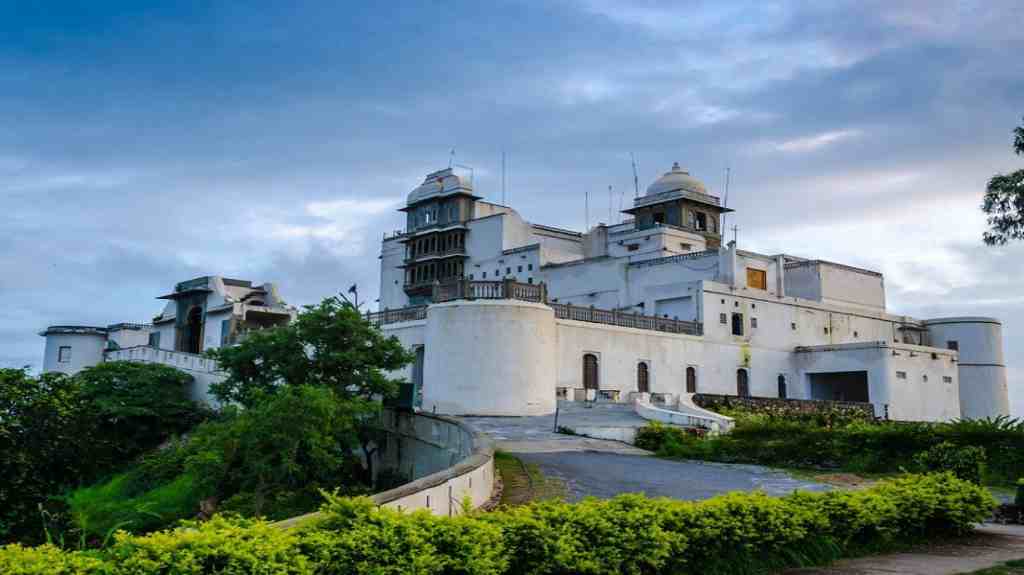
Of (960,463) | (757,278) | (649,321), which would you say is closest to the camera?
(960,463)

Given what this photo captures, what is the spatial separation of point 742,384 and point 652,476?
93.0ft

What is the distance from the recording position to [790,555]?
10.6m

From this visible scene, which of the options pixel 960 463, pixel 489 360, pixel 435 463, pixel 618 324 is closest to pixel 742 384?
pixel 618 324

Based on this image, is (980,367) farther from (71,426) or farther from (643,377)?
(71,426)

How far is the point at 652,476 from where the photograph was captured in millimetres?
17953

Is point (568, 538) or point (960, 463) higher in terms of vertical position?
point (960, 463)

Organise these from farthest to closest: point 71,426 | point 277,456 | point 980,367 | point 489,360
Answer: point 980,367, point 71,426, point 489,360, point 277,456

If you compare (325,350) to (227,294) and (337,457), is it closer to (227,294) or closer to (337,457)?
(337,457)

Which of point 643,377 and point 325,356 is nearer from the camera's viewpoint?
point 325,356

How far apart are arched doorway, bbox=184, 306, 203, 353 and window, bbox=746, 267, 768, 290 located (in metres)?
31.9

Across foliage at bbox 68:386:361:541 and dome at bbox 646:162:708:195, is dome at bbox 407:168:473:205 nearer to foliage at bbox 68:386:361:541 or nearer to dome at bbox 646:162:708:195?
dome at bbox 646:162:708:195

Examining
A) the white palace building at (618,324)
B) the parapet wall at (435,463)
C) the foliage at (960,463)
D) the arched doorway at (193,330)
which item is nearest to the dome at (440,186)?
the white palace building at (618,324)

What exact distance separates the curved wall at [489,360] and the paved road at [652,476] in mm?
11290

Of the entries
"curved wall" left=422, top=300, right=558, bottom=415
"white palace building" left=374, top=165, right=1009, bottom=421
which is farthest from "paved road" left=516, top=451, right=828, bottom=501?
"white palace building" left=374, top=165, right=1009, bottom=421
